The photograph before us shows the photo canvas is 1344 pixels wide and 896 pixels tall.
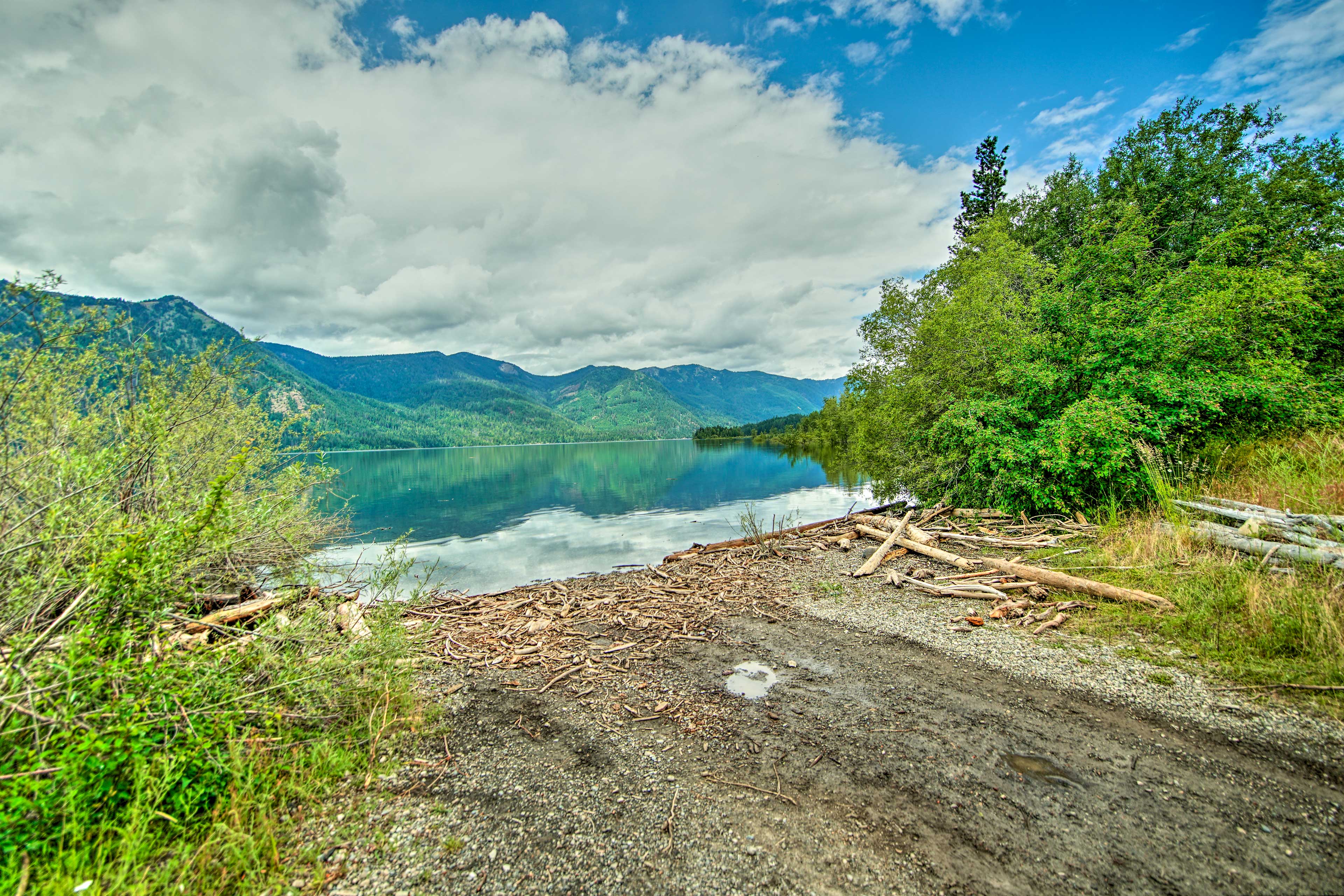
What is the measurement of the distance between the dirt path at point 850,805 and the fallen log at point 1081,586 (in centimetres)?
369

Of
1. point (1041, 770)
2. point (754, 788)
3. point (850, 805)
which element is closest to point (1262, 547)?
point (1041, 770)

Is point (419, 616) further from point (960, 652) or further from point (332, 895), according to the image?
point (960, 652)

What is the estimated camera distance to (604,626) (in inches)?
415

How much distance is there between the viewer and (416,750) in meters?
5.89

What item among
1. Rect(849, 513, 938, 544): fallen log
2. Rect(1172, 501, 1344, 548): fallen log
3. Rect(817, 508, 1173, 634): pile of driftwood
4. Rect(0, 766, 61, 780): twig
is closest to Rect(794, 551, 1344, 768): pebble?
Rect(817, 508, 1173, 634): pile of driftwood

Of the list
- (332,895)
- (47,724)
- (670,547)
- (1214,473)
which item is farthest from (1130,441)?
(47,724)

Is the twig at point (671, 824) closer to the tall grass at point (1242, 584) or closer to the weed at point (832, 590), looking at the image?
the tall grass at point (1242, 584)

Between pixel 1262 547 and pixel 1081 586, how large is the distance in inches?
102

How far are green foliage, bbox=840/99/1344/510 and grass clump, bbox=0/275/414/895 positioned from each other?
17716 mm

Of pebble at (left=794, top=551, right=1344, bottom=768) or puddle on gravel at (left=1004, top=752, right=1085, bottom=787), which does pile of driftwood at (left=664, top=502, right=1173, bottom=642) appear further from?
puddle on gravel at (left=1004, top=752, right=1085, bottom=787)

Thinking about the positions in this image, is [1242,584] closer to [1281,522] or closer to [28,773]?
[1281,522]

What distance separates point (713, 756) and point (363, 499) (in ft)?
147

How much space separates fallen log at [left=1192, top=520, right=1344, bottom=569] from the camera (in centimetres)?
729

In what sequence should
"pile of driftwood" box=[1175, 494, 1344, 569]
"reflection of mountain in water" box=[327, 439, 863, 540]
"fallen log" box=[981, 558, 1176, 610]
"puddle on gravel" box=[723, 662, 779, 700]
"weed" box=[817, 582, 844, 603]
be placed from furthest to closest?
"reflection of mountain in water" box=[327, 439, 863, 540] → "weed" box=[817, 582, 844, 603] → "fallen log" box=[981, 558, 1176, 610] → "pile of driftwood" box=[1175, 494, 1344, 569] → "puddle on gravel" box=[723, 662, 779, 700]
